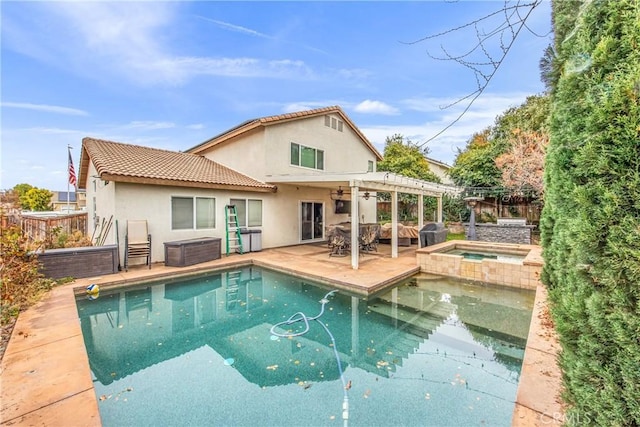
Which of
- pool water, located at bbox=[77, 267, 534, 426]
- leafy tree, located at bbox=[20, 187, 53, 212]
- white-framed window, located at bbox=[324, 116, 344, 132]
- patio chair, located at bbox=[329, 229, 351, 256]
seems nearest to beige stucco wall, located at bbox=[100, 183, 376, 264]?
pool water, located at bbox=[77, 267, 534, 426]

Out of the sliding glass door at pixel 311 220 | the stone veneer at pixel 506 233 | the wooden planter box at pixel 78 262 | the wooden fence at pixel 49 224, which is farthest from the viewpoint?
the sliding glass door at pixel 311 220

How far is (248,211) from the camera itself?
12.9 m

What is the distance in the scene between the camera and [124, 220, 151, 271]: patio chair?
9.11 meters

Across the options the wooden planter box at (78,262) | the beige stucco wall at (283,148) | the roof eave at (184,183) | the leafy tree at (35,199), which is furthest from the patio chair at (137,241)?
the leafy tree at (35,199)

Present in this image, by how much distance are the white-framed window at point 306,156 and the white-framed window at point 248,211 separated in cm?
287

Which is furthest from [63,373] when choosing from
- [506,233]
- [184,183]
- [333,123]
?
[506,233]

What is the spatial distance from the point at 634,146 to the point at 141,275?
9.77m

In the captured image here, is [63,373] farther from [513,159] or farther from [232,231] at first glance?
[513,159]

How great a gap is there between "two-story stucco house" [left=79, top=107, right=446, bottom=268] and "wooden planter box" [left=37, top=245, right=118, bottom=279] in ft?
3.55

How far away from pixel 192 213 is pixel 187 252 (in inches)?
78.7

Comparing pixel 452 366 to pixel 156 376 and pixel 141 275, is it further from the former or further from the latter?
pixel 141 275

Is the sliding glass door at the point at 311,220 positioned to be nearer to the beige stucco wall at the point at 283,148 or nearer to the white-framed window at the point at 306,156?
the beige stucco wall at the point at 283,148

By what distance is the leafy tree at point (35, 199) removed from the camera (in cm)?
3328

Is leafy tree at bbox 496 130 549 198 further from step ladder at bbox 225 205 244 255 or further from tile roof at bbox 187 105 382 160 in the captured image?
step ladder at bbox 225 205 244 255
